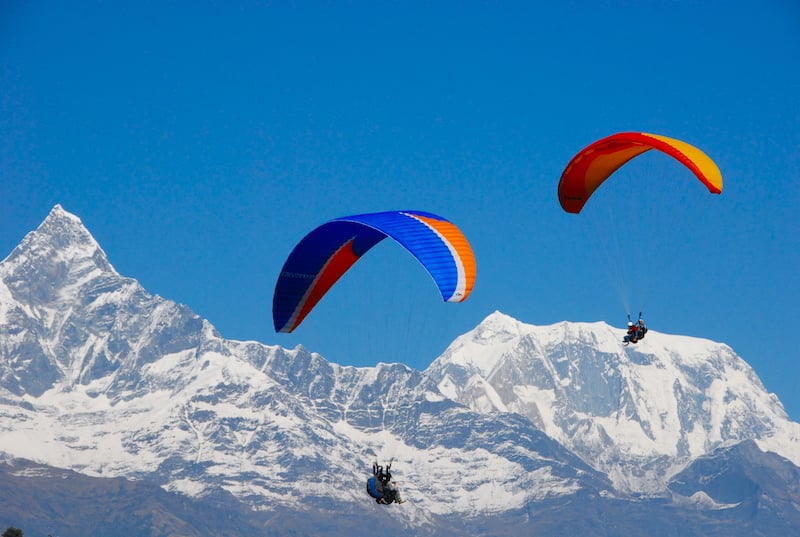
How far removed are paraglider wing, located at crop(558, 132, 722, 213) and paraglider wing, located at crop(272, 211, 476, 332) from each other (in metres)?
6.92

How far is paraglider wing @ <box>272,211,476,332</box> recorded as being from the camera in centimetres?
5894

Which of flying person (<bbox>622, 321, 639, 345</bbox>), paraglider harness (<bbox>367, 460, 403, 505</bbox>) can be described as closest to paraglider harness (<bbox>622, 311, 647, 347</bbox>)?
flying person (<bbox>622, 321, 639, 345</bbox>)

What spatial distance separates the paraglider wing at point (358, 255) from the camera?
193 ft

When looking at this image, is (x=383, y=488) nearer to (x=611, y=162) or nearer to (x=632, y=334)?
(x=632, y=334)

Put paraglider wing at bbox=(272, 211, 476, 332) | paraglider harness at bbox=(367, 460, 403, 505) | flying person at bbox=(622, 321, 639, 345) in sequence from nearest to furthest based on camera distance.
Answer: paraglider harness at bbox=(367, 460, 403, 505) → paraglider wing at bbox=(272, 211, 476, 332) → flying person at bbox=(622, 321, 639, 345)

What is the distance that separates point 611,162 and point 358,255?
11999 millimetres

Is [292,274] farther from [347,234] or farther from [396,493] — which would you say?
[396,493]

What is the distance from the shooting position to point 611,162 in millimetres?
67625

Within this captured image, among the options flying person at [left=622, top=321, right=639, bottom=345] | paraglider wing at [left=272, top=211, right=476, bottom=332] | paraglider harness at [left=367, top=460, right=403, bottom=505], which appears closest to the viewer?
paraglider harness at [left=367, top=460, right=403, bottom=505]

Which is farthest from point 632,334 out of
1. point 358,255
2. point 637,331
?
point 358,255

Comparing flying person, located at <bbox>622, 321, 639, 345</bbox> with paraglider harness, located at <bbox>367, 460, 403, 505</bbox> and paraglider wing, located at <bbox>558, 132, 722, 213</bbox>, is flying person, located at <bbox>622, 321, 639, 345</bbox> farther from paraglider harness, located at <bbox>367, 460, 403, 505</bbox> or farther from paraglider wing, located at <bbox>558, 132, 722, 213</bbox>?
paraglider harness, located at <bbox>367, 460, 403, 505</bbox>

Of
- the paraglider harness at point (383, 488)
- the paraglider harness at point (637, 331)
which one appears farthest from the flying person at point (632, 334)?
the paraglider harness at point (383, 488)

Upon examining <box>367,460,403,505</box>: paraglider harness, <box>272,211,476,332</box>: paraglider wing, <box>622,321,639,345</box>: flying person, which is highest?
<box>272,211,476,332</box>: paraglider wing

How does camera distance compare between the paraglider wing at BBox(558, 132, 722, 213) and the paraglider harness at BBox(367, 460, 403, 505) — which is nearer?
the paraglider harness at BBox(367, 460, 403, 505)
